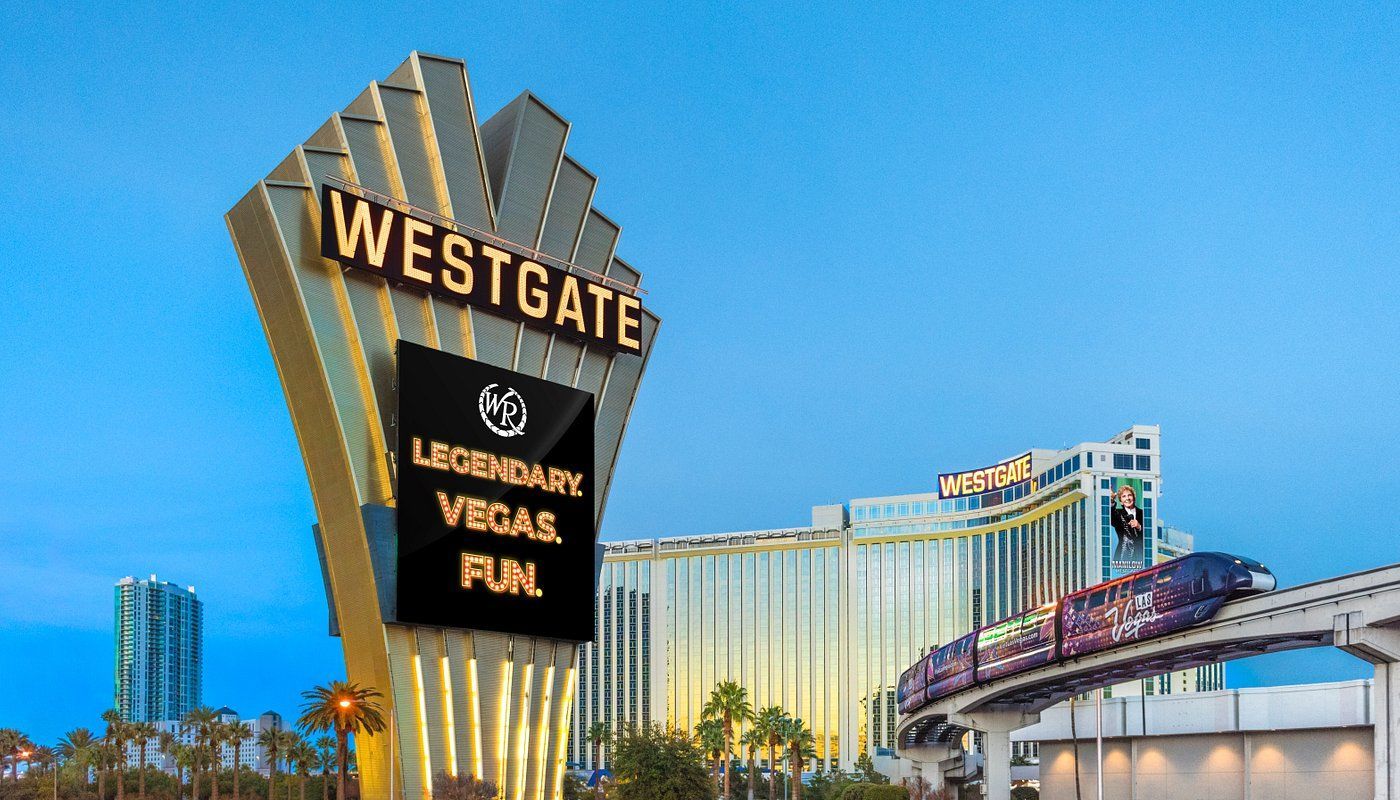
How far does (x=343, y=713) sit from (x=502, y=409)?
14735mm

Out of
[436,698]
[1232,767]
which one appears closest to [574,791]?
[1232,767]

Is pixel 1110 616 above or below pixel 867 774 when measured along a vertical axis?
above

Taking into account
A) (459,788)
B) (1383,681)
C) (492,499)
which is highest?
(492,499)

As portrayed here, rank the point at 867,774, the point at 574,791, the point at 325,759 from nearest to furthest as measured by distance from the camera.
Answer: the point at 325,759, the point at 574,791, the point at 867,774

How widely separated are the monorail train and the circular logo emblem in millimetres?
26217

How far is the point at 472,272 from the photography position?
60156mm

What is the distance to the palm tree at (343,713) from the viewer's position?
5709 cm

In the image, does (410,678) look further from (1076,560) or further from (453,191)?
(1076,560)

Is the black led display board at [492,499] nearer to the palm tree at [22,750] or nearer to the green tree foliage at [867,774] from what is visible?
the palm tree at [22,750]

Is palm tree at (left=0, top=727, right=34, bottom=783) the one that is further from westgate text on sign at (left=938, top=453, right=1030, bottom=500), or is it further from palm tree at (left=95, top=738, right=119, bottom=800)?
westgate text on sign at (left=938, top=453, right=1030, bottom=500)

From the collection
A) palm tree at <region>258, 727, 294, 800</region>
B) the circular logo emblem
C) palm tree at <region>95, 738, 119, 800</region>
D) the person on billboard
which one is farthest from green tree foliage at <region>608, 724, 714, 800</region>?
palm tree at <region>95, 738, 119, 800</region>

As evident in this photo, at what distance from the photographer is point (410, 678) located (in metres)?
55.6

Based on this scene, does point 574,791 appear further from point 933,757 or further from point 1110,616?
point 1110,616

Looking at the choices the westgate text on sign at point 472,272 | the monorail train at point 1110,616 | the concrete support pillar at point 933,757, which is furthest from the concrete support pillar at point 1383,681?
the concrete support pillar at point 933,757
